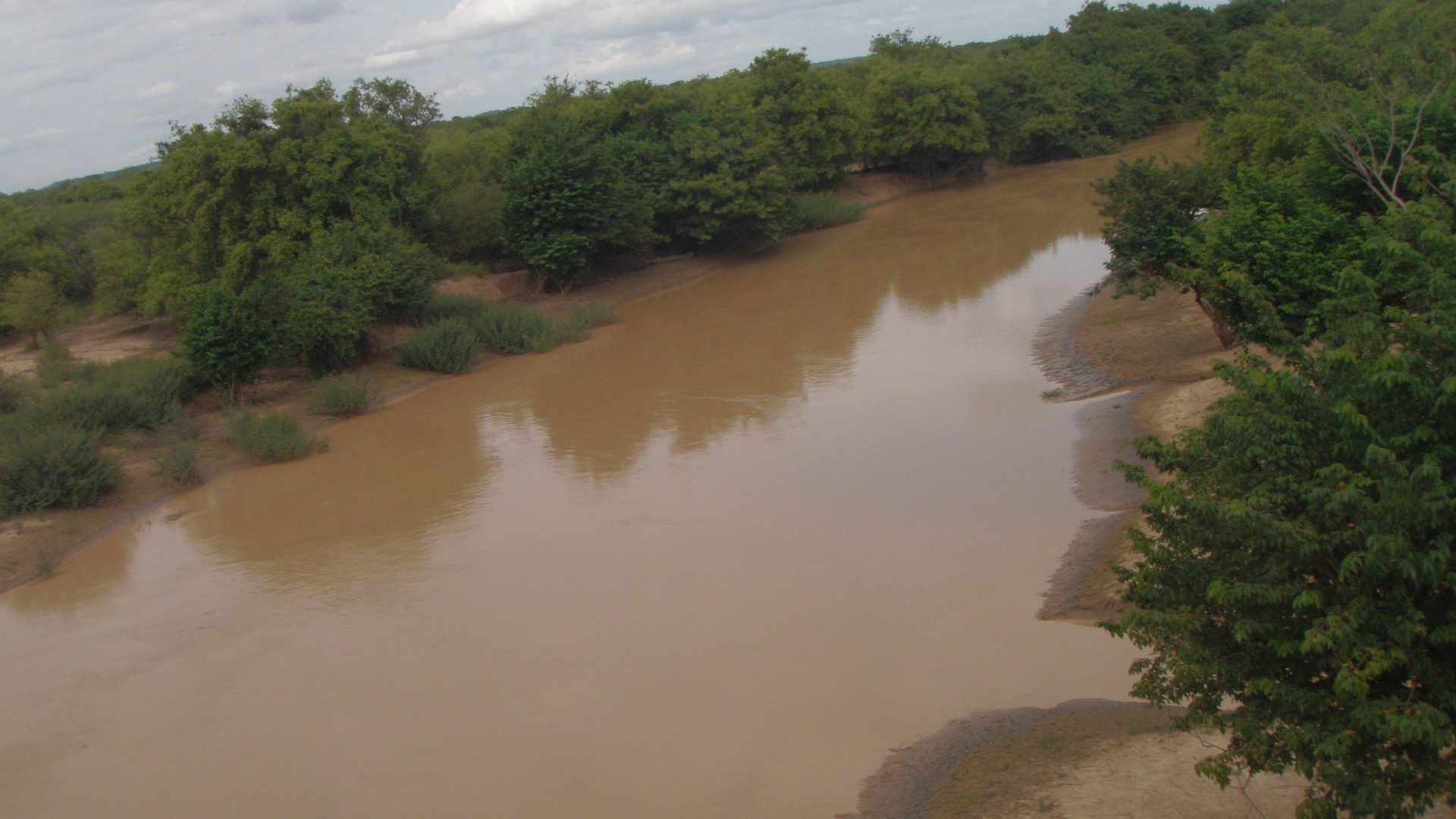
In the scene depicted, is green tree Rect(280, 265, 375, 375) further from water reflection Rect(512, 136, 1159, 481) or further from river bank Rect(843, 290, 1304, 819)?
river bank Rect(843, 290, 1304, 819)

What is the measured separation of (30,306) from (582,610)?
19469 millimetres

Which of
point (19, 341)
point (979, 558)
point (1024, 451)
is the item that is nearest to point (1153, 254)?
point (1024, 451)

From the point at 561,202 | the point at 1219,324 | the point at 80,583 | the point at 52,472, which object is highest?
the point at 561,202

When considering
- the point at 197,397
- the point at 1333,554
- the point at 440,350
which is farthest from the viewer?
the point at 440,350

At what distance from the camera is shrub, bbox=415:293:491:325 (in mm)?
22922

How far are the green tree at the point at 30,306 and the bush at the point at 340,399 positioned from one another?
8703mm

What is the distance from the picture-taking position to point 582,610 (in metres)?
10.6

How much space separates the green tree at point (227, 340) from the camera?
61.1 ft

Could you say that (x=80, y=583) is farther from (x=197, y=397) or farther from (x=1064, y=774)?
(x=1064, y=774)

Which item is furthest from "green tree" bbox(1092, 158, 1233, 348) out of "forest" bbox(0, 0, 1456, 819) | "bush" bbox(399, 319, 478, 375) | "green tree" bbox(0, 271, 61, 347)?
"green tree" bbox(0, 271, 61, 347)

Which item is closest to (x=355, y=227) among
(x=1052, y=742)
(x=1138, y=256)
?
(x=1138, y=256)

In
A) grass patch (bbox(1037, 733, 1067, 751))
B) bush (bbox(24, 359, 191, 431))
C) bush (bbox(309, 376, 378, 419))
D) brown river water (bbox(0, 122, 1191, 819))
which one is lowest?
grass patch (bbox(1037, 733, 1067, 751))

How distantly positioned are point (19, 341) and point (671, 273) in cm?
1679

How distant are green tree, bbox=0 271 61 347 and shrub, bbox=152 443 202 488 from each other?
9906 millimetres
